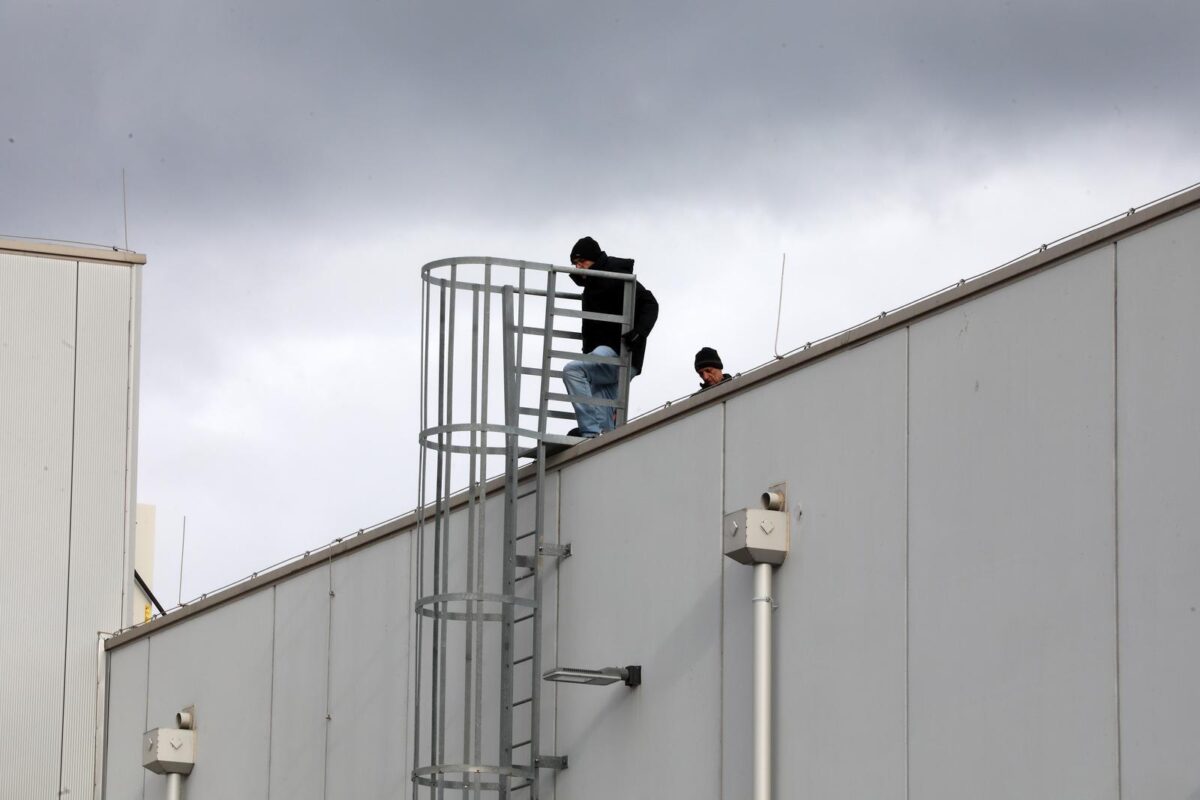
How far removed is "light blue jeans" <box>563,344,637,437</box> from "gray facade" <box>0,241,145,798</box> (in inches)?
340

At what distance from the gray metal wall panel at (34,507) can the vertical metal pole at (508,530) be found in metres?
8.79

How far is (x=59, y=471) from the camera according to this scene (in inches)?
981

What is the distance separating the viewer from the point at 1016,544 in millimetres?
12352

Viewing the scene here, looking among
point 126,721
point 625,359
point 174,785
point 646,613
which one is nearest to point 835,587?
point 646,613

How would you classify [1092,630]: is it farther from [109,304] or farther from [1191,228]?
[109,304]

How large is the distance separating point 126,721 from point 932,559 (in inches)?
530

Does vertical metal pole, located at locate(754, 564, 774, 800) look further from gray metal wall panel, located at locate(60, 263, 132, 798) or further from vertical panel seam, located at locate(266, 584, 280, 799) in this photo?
gray metal wall panel, located at locate(60, 263, 132, 798)

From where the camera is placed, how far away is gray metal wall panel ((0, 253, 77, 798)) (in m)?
24.2

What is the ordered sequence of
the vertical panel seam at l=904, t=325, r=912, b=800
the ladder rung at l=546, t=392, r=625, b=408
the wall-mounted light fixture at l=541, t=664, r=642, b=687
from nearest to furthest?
the vertical panel seam at l=904, t=325, r=912, b=800
the wall-mounted light fixture at l=541, t=664, r=642, b=687
the ladder rung at l=546, t=392, r=625, b=408

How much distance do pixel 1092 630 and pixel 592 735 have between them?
5.81m

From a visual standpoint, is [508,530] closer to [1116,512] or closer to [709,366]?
[709,366]

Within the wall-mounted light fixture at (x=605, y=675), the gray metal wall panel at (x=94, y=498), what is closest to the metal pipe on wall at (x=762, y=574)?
the wall-mounted light fixture at (x=605, y=675)

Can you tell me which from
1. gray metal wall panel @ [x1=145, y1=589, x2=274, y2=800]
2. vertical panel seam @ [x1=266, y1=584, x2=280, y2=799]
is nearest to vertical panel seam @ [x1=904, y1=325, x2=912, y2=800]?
vertical panel seam @ [x1=266, y1=584, x2=280, y2=799]

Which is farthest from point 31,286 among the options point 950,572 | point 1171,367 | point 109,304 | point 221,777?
point 1171,367
